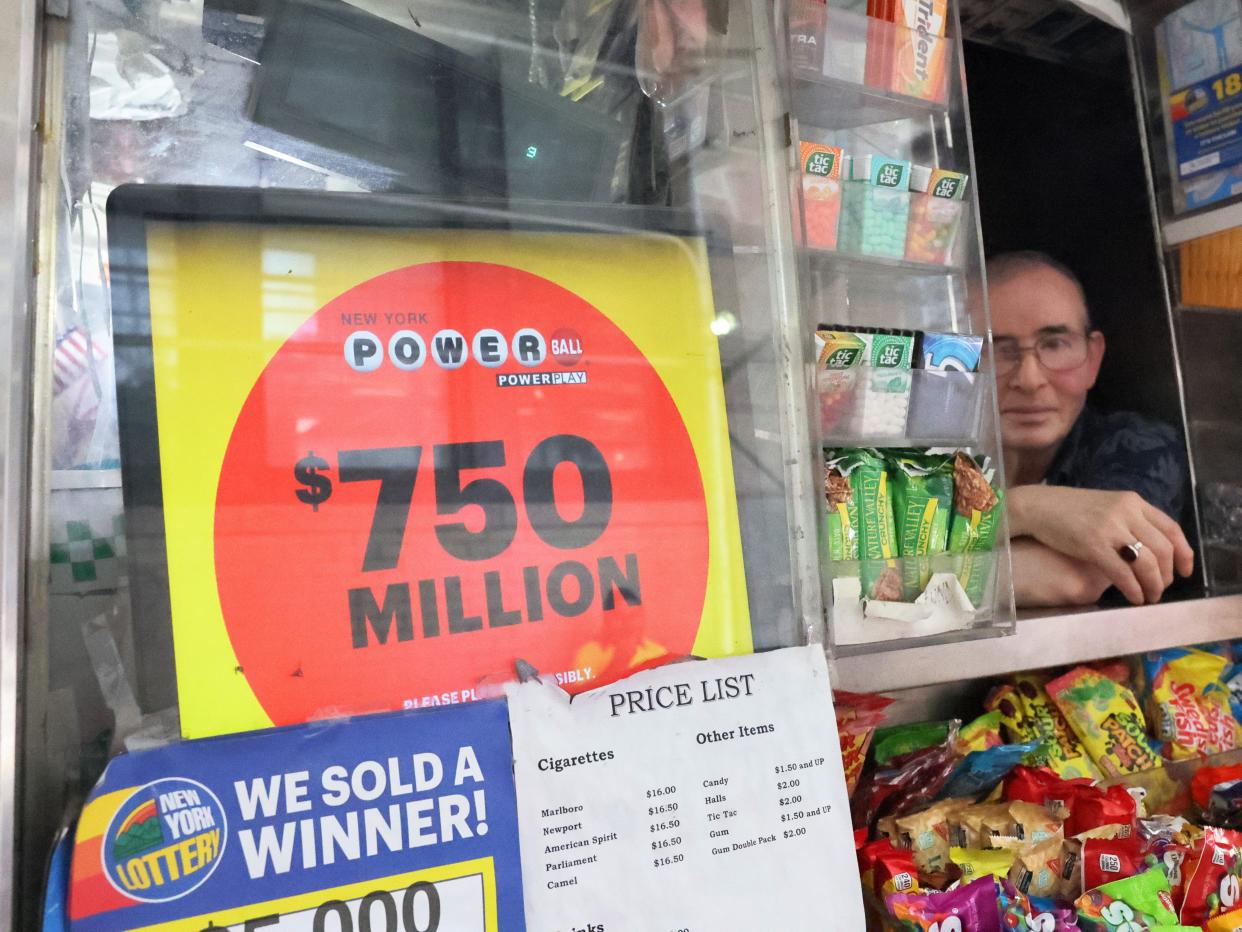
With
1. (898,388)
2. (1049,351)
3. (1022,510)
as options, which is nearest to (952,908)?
(898,388)

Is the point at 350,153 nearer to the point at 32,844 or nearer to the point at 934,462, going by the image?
the point at 32,844

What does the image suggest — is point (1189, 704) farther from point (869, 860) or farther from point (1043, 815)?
point (869, 860)

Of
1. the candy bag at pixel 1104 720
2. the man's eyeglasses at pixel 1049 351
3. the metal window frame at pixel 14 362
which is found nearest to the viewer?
the metal window frame at pixel 14 362

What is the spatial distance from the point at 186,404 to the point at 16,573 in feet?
0.55

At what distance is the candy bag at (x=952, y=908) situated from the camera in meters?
0.96

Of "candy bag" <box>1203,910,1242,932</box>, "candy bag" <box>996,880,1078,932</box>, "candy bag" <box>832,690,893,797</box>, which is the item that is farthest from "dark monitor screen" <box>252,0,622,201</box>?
"candy bag" <box>1203,910,1242,932</box>

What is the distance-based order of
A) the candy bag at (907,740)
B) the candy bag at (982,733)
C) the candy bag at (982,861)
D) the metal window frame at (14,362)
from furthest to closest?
the candy bag at (982,733) < the candy bag at (907,740) < the candy bag at (982,861) < the metal window frame at (14,362)

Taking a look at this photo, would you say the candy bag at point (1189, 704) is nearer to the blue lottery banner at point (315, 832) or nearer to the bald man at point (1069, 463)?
the bald man at point (1069, 463)

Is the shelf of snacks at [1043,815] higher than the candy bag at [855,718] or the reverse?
the reverse

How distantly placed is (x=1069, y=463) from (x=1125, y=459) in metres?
0.11

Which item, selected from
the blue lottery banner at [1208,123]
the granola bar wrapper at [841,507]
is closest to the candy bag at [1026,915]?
the granola bar wrapper at [841,507]

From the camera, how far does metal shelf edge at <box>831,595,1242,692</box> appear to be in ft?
3.67

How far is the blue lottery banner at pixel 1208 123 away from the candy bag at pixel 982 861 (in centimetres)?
150

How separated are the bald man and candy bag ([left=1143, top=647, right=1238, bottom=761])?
187 millimetres
